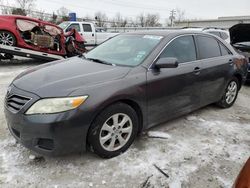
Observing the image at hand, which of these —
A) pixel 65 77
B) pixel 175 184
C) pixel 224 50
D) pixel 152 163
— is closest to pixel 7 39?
pixel 65 77

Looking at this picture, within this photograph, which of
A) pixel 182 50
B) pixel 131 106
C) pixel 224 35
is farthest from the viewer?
pixel 224 35

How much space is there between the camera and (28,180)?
8.36 ft

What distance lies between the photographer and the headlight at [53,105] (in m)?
2.46

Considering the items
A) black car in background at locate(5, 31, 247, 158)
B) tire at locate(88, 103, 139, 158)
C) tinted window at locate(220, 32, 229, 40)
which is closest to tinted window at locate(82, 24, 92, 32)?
tinted window at locate(220, 32, 229, 40)

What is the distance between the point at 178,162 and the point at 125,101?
38.6 inches

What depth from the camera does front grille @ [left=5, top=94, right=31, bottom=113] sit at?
257 centimetres

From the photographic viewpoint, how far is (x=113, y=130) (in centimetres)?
289

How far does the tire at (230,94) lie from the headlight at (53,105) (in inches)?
Result: 129

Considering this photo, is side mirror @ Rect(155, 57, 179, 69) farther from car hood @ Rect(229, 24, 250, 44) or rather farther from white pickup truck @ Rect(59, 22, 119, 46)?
white pickup truck @ Rect(59, 22, 119, 46)

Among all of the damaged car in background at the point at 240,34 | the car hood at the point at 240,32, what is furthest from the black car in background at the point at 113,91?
the car hood at the point at 240,32

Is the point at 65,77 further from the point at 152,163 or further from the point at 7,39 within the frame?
the point at 7,39

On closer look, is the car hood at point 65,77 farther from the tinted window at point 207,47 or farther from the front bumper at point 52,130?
the tinted window at point 207,47

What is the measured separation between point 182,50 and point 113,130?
1.72 metres

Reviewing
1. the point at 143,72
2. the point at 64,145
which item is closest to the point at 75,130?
the point at 64,145
